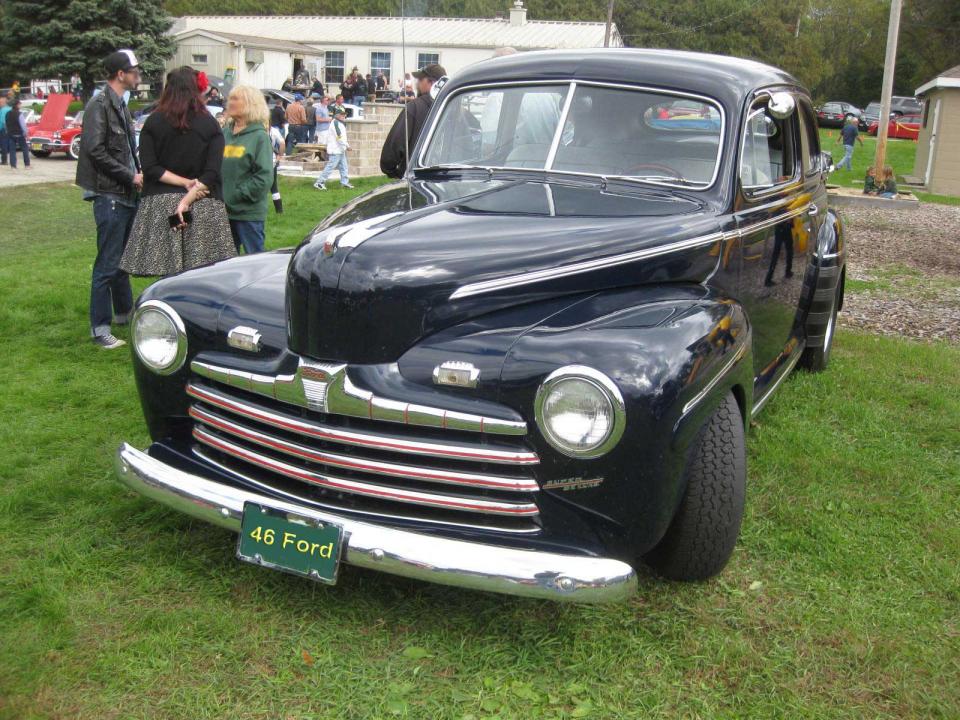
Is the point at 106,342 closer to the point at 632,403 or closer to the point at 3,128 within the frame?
the point at 632,403

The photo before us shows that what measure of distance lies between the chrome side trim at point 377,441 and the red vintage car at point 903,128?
4033 cm

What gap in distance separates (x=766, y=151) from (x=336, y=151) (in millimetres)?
11614

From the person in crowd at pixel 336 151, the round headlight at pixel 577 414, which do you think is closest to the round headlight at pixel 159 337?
the round headlight at pixel 577 414

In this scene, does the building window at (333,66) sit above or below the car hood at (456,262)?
above

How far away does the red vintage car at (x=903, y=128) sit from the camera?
126 feet

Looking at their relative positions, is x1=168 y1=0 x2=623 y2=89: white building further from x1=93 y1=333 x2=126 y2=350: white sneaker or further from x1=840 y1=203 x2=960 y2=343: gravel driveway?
x1=93 y1=333 x2=126 y2=350: white sneaker

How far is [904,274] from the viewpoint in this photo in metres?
10.0

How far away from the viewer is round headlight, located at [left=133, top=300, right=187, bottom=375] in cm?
337

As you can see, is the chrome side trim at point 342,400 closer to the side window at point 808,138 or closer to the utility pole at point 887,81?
the side window at point 808,138

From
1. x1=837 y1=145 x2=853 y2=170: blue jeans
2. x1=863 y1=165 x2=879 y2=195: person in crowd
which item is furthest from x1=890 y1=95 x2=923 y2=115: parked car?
x1=863 y1=165 x2=879 y2=195: person in crowd

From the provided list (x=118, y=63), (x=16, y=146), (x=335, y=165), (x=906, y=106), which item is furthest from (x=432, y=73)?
(x=906, y=106)

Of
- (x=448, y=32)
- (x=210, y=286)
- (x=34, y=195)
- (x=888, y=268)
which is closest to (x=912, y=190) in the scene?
(x=888, y=268)

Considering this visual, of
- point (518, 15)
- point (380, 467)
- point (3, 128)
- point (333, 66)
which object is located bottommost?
point (380, 467)

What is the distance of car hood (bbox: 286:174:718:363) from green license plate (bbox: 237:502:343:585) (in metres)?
0.54
